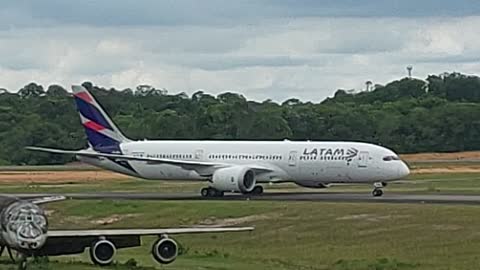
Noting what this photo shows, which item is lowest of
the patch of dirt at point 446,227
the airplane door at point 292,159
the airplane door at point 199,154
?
the patch of dirt at point 446,227

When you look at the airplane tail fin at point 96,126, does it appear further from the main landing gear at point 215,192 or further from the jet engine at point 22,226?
the jet engine at point 22,226

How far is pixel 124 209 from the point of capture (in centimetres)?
5419

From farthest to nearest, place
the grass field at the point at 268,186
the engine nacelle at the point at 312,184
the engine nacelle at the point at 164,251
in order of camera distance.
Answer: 1. the grass field at the point at 268,186
2. the engine nacelle at the point at 312,184
3. the engine nacelle at the point at 164,251

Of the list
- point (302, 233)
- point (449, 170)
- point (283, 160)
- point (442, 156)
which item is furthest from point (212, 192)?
point (442, 156)

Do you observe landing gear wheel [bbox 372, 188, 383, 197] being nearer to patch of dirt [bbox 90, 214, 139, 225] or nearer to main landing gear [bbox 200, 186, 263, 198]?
main landing gear [bbox 200, 186, 263, 198]

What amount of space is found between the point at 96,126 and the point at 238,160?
9.60 m

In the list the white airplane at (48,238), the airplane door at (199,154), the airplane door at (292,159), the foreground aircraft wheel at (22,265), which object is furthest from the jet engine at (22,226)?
the airplane door at (199,154)

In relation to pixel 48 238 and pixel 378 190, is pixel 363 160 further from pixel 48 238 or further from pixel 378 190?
pixel 48 238

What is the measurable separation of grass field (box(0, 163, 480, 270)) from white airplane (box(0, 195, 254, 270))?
0.50 m

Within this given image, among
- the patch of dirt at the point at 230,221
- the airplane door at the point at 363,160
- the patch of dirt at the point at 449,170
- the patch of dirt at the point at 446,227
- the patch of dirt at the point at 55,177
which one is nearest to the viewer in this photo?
the patch of dirt at the point at 446,227

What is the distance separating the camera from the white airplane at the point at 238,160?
199 feet

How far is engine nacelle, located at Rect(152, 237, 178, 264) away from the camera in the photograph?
25.8m

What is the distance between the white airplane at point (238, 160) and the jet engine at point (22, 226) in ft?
119

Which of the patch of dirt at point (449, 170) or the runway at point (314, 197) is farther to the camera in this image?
the patch of dirt at point (449, 170)
